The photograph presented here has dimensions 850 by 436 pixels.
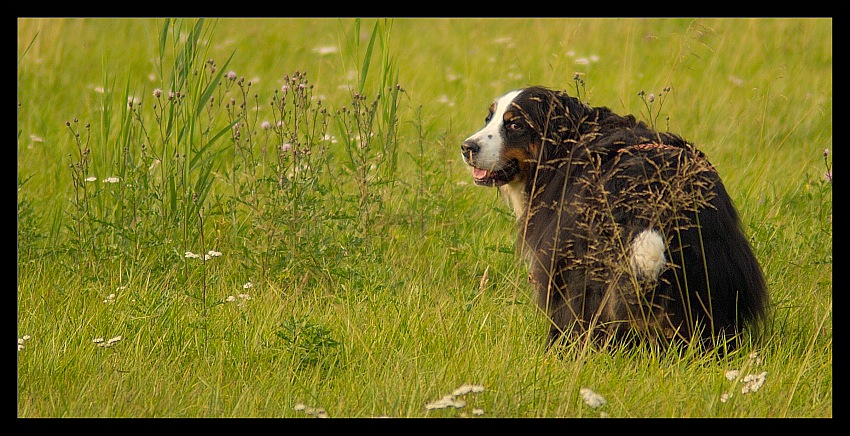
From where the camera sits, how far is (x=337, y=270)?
4.36 m

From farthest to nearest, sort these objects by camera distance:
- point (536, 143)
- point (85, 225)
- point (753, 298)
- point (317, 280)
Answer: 1. point (85, 225)
2. point (317, 280)
3. point (536, 143)
4. point (753, 298)

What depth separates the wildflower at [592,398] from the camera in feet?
9.93

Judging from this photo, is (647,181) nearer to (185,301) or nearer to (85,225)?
(185,301)

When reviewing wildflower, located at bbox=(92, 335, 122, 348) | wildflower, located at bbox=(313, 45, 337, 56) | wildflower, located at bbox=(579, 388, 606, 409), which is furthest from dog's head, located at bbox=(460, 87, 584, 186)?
wildflower, located at bbox=(313, 45, 337, 56)

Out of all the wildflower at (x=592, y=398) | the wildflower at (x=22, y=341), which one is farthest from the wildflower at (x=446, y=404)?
the wildflower at (x=22, y=341)

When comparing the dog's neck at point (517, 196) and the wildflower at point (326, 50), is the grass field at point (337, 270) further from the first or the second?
the wildflower at point (326, 50)

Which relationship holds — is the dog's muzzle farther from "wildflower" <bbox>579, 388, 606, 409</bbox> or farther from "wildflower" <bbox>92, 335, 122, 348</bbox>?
"wildflower" <bbox>92, 335, 122, 348</bbox>

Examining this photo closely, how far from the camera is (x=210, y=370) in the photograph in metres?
3.54

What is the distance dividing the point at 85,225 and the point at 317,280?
1.40 metres

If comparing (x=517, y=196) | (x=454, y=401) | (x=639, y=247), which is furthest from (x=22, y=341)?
(x=639, y=247)

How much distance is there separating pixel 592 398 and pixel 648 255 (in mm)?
645

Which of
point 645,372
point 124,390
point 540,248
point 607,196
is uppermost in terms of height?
point 607,196

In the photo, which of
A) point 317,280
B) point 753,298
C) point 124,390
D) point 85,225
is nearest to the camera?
point 124,390

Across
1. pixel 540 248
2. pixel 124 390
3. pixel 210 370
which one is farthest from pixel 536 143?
pixel 124 390
